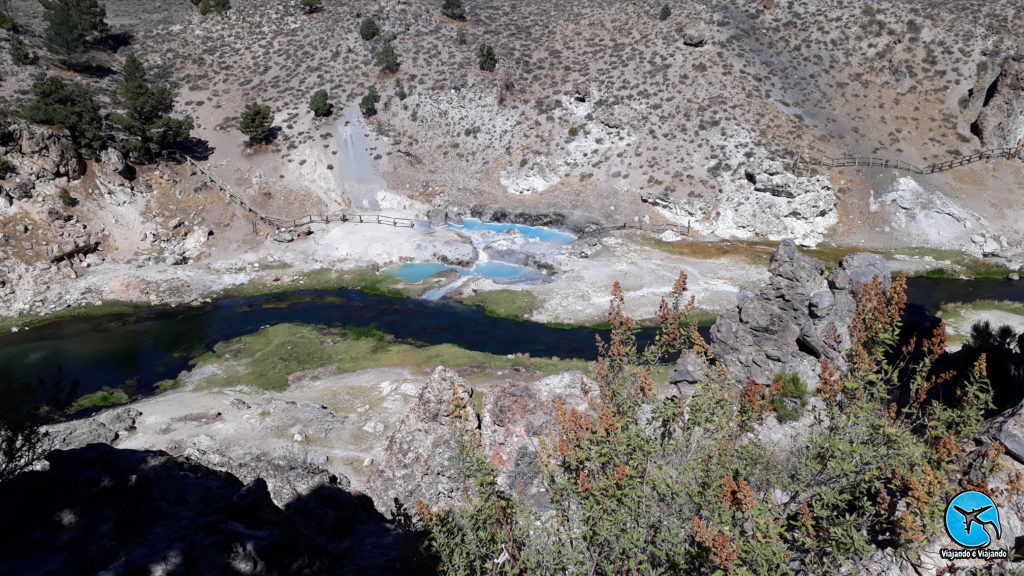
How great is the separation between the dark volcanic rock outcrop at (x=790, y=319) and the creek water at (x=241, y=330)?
45.7 feet

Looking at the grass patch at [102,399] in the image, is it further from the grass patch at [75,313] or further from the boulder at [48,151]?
the boulder at [48,151]

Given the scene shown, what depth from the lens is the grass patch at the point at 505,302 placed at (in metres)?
46.9

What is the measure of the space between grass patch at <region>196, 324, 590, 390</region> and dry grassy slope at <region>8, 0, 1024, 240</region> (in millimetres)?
30885

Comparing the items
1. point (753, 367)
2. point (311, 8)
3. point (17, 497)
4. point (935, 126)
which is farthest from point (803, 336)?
point (311, 8)

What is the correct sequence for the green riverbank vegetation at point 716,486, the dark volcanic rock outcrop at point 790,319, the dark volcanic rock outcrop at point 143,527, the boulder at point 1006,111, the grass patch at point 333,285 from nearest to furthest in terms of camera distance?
1. the green riverbank vegetation at point 716,486
2. the dark volcanic rock outcrop at point 143,527
3. the dark volcanic rock outcrop at point 790,319
4. the grass patch at point 333,285
5. the boulder at point 1006,111

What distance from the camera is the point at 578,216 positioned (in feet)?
210

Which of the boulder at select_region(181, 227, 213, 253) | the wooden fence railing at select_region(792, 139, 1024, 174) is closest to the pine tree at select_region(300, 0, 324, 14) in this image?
the boulder at select_region(181, 227, 213, 253)

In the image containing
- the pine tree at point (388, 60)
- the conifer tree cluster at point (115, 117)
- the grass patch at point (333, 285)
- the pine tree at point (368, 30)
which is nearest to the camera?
the grass patch at point (333, 285)

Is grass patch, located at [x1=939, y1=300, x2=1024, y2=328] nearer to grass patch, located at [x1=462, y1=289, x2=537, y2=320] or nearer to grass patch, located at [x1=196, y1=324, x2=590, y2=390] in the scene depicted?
grass patch, located at [x1=196, y1=324, x2=590, y2=390]

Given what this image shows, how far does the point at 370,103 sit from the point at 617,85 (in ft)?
114

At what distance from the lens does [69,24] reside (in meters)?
73.7

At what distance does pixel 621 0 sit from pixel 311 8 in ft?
171

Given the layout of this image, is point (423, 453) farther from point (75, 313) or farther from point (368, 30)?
point (368, 30)

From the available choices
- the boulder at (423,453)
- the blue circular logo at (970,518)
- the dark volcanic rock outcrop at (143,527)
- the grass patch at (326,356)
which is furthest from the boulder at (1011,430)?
the grass patch at (326,356)
